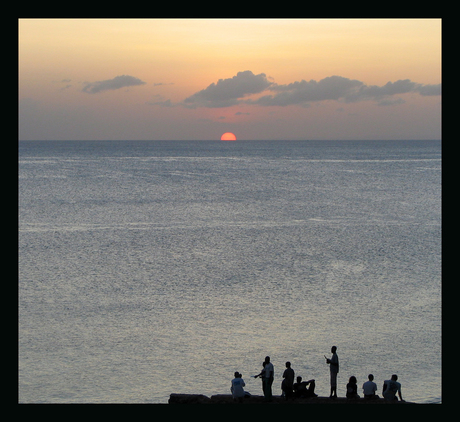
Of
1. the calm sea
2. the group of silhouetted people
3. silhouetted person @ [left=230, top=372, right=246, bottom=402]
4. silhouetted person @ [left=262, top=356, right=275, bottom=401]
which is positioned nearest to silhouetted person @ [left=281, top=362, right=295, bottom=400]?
the group of silhouetted people

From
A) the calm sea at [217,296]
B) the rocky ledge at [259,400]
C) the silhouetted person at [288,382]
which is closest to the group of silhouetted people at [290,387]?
the silhouetted person at [288,382]

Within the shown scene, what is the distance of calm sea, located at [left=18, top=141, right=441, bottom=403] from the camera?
1187 inches

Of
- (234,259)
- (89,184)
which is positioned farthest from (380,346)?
(89,184)

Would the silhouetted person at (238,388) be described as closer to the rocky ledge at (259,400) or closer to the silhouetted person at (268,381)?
the rocky ledge at (259,400)

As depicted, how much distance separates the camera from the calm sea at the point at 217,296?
30.1 metres

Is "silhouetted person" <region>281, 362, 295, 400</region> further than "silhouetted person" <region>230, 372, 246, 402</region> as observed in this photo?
Yes

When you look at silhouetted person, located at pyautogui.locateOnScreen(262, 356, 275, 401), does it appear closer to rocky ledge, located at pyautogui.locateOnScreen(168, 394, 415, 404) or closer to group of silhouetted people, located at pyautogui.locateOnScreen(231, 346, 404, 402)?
group of silhouetted people, located at pyautogui.locateOnScreen(231, 346, 404, 402)

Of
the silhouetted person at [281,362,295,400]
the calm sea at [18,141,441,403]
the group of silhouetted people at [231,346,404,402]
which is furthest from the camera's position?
the calm sea at [18,141,441,403]

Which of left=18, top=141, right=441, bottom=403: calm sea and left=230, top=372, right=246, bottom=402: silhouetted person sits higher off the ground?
left=230, top=372, right=246, bottom=402: silhouetted person

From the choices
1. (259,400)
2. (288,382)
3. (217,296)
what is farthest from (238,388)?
(217,296)

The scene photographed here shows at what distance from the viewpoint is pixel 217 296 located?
4162 cm

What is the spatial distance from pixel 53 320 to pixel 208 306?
9.19 meters

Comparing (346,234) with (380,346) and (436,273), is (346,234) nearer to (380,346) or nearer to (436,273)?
(436,273)

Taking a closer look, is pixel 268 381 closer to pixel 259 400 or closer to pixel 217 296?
pixel 259 400
